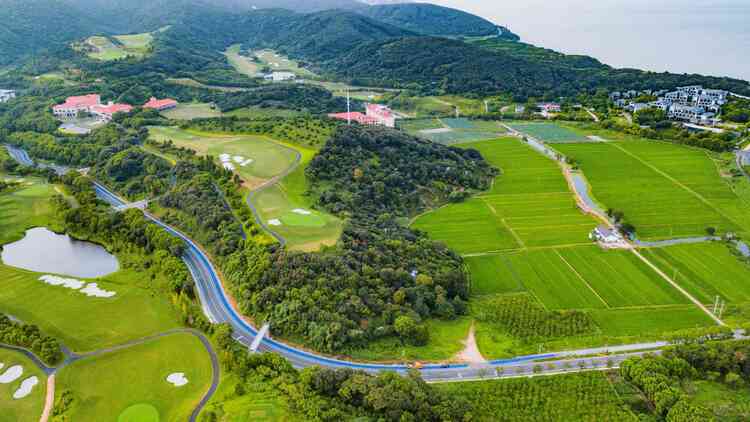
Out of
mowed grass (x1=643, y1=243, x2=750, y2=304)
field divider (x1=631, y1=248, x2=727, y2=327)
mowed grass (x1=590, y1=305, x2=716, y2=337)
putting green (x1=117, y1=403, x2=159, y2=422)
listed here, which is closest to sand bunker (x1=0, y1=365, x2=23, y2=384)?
putting green (x1=117, y1=403, x2=159, y2=422)

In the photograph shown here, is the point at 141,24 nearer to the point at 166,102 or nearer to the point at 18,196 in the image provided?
the point at 166,102

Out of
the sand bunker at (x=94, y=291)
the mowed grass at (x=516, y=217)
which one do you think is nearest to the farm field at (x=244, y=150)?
the mowed grass at (x=516, y=217)

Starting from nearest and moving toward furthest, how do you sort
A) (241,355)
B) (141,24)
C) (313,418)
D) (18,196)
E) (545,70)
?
1. (313,418)
2. (241,355)
3. (18,196)
4. (545,70)
5. (141,24)

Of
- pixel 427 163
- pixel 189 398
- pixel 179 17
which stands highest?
pixel 179 17

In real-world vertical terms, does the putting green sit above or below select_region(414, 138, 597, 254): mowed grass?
below

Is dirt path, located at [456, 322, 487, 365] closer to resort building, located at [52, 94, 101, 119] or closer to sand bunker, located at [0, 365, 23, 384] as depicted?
sand bunker, located at [0, 365, 23, 384]

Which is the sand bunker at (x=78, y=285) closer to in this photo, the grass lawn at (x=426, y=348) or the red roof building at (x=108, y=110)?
the grass lawn at (x=426, y=348)

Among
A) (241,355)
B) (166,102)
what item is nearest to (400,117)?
(166,102)
